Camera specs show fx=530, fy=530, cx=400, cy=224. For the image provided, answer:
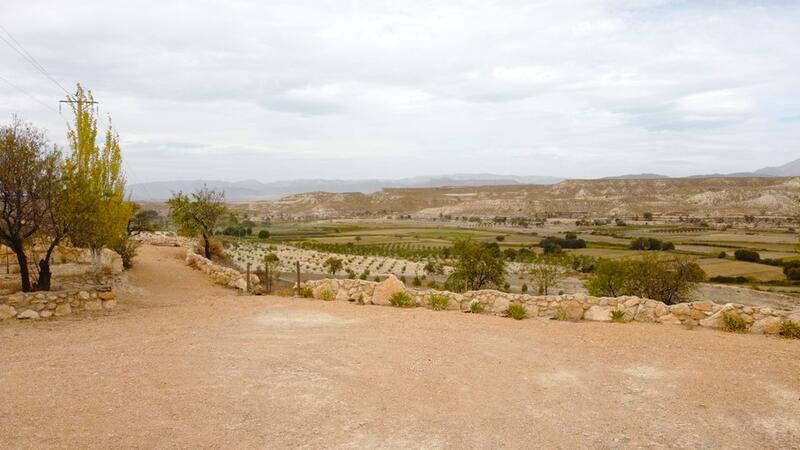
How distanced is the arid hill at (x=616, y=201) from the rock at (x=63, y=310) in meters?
150

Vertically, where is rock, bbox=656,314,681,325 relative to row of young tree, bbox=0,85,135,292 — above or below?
below

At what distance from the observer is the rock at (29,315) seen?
45.8ft

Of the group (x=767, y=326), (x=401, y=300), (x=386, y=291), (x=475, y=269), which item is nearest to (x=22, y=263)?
(x=386, y=291)

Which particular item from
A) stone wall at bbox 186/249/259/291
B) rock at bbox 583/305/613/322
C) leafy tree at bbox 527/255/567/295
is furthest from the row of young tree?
leafy tree at bbox 527/255/567/295

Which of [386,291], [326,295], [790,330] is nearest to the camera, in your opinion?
[790,330]

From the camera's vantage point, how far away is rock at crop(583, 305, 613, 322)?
14391 mm

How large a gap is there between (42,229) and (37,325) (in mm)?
3601

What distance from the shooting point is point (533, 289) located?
145ft

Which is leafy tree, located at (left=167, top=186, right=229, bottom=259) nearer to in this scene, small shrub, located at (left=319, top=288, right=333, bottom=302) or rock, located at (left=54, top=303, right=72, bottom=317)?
small shrub, located at (left=319, top=288, right=333, bottom=302)

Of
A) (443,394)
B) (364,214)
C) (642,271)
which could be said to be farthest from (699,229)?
(443,394)

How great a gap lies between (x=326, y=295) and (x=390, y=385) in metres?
8.83

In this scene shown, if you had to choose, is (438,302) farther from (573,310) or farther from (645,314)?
(645,314)

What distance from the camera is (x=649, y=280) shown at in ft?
97.2

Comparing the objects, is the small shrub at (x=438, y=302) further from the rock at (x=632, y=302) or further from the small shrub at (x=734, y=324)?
the small shrub at (x=734, y=324)
